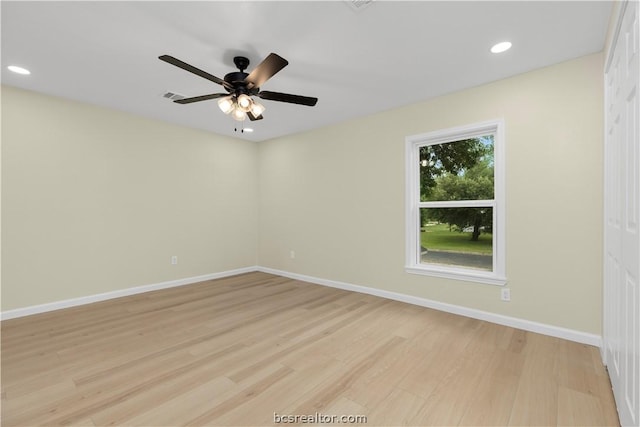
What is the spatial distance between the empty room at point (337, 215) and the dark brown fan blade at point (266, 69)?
0.02m

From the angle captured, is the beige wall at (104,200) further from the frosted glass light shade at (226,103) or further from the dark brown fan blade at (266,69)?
the dark brown fan blade at (266,69)

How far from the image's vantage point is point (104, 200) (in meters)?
3.79

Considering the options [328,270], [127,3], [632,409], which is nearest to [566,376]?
[632,409]

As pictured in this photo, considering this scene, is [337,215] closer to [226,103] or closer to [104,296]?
[226,103]

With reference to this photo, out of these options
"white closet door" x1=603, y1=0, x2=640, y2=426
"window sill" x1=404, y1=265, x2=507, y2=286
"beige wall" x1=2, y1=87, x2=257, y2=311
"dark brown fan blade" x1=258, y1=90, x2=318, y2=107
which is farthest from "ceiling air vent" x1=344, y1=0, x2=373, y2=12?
"beige wall" x1=2, y1=87, x2=257, y2=311

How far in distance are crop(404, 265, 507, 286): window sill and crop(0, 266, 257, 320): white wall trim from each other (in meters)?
3.25

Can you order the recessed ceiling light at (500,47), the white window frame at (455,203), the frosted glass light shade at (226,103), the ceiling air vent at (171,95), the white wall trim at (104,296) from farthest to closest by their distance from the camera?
the ceiling air vent at (171,95), the white wall trim at (104,296), the white window frame at (455,203), the frosted glass light shade at (226,103), the recessed ceiling light at (500,47)

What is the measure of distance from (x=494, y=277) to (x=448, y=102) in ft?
6.57

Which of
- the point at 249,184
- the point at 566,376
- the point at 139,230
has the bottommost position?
the point at 566,376

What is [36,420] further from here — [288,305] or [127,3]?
[127,3]

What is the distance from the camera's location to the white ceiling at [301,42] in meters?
1.95

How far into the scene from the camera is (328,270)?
178 inches

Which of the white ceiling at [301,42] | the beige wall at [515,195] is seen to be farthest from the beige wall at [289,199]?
the white ceiling at [301,42]

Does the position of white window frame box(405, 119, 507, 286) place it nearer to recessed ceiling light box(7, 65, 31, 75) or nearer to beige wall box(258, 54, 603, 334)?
beige wall box(258, 54, 603, 334)
